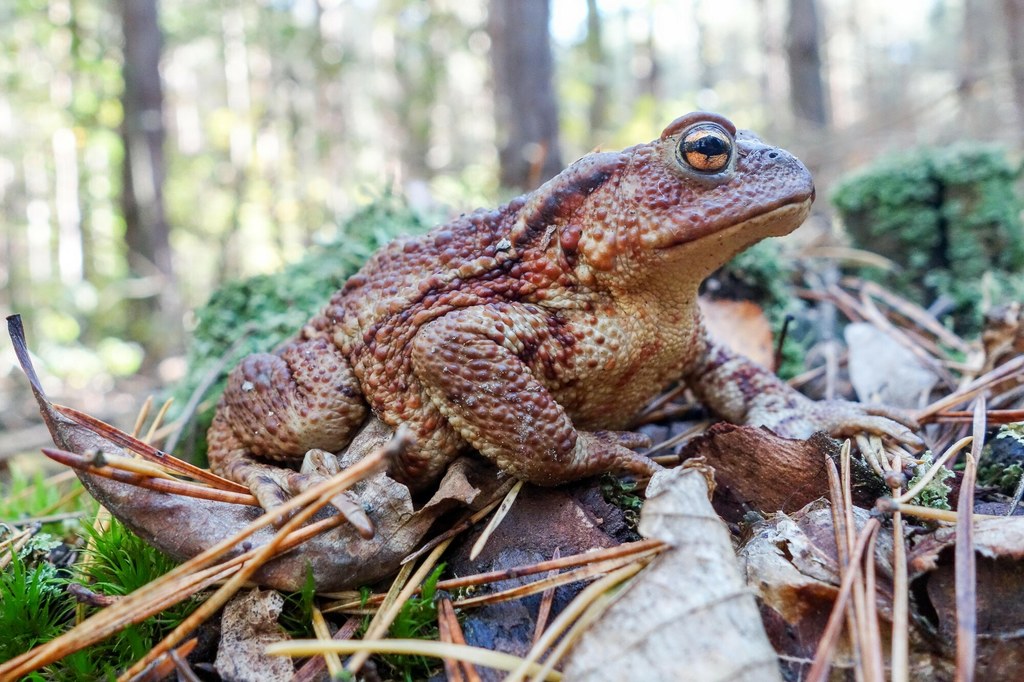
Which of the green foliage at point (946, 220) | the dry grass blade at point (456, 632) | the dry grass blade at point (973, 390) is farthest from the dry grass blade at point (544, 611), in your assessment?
the green foliage at point (946, 220)

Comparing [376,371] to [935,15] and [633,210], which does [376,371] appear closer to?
[633,210]

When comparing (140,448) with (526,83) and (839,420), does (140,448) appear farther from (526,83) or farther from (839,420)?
(526,83)

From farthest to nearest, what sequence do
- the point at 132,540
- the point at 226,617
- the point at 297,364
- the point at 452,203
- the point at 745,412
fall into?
the point at 452,203
the point at 745,412
the point at 297,364
the point at 132,540
the point at 226,617

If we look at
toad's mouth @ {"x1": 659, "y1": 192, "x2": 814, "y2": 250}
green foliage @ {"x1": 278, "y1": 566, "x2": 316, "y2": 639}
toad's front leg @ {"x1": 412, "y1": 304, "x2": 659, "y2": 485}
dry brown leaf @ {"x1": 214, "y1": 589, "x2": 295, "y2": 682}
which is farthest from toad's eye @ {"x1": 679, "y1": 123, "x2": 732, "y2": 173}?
dry brown leaf @ {"x1": 214, "y1": 589, "x2": 295, "y2": 682}

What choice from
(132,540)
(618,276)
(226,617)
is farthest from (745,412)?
(132,540)

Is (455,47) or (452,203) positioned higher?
(455,47)

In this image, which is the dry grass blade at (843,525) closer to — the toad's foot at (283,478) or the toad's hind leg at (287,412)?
the toad's foot at (283,478)

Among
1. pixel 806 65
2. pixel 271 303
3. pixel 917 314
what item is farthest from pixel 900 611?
pixel 806 65

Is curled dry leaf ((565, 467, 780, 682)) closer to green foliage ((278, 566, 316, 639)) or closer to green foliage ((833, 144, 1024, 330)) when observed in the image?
green foliage ((278, 566, 316, 639))
